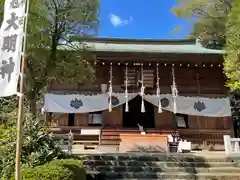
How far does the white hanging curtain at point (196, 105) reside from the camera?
1240 cm

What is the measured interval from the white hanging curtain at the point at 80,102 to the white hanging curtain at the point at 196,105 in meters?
1.34

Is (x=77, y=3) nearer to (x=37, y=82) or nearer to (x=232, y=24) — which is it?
(x=37, y=82)

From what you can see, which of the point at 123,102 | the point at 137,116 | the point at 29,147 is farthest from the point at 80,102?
the point at 29,147

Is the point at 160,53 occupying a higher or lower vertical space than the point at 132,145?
higher

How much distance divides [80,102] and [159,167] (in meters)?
5.39

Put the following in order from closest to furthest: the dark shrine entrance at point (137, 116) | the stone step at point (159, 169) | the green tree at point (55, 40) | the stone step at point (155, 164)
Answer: the green tree at point (55, 40)
the stone step at point (159, 169)
the stone step at point (155, 164)
the dark shrine entrance at point (137, 116)

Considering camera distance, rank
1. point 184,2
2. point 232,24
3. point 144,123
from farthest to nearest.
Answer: point 144,123 → point 184,2 → point 232,24

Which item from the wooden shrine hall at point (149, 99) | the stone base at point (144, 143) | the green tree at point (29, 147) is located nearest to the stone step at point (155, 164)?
the green tree at point (29, 147)

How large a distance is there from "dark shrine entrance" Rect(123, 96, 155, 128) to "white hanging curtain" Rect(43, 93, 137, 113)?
3.39 ft

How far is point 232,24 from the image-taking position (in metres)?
6.97

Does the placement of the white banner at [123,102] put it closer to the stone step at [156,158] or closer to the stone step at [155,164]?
the stone step at [156,158]

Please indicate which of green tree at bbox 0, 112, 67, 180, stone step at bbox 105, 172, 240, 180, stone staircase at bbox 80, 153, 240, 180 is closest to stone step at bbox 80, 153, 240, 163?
stone staircase at bbox 80, 153, 240, 180

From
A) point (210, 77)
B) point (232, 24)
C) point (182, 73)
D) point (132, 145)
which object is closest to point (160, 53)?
point (182, 73)

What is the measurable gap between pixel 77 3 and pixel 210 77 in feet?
25.9
